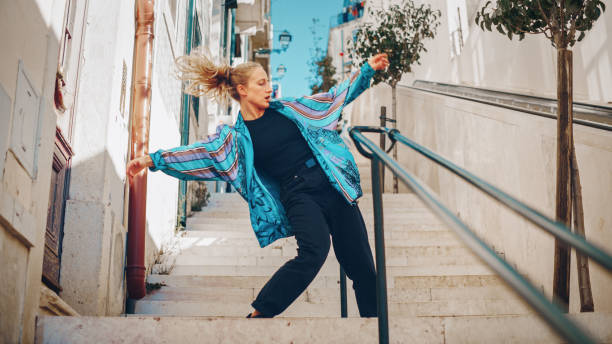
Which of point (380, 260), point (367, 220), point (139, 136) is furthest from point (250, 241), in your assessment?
point (380, 260)

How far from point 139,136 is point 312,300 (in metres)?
1.51

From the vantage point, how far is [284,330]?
2090mm

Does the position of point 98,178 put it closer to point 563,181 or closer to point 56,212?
point 56,212

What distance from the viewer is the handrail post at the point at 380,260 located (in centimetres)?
180

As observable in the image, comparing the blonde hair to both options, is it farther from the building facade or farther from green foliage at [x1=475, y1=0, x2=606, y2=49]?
green foliage at [x1=475, y1=0, x2=606, y2=49]

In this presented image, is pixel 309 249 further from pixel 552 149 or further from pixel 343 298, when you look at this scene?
pixel 552 149

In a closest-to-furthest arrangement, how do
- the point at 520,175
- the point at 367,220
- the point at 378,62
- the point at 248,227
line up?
1. the point at 378,62
2. the point at 520,175
3. the point at 248,227
4. the point at 367,220

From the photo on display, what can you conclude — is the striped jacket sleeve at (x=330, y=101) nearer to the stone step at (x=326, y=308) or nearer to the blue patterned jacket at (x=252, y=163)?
the blue patterned jacket at (x=252, y=163)

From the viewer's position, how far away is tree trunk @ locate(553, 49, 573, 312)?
276cm

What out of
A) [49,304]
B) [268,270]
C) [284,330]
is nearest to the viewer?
[284,330]

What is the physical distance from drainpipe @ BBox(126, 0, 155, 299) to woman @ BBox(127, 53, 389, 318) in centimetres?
67

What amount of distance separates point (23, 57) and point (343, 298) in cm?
186

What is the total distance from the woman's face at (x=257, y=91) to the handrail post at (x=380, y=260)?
32.5 inches

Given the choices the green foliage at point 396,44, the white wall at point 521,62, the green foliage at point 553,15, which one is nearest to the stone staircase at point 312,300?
the green foliage at point 553,15
